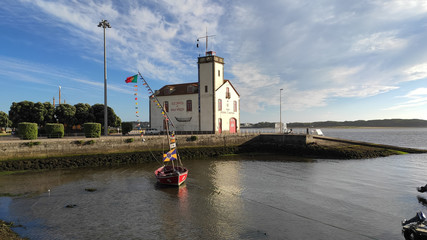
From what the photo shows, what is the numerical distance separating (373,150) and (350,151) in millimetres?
4876

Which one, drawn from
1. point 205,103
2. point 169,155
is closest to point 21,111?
point 205,103

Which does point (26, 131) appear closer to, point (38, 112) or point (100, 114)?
point (38, 112)

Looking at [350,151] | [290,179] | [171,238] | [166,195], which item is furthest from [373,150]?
[171,238]

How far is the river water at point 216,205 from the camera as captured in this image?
12.1 m

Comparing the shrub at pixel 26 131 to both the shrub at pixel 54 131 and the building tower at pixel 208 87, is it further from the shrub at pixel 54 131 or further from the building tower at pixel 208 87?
the building tower at pixel 208 87

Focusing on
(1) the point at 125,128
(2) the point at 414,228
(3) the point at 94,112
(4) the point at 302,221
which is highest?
(3) the point at 94,112

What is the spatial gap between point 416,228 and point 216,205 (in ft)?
32.8

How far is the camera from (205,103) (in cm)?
4541

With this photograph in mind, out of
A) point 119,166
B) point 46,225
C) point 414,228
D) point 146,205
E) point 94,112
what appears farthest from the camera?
point 94,112

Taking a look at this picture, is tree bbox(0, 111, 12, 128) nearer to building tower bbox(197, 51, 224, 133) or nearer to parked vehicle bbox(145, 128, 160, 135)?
parked vehicle bbox(145, 128, 160, 135)

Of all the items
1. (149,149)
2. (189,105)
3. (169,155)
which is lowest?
(149,149)

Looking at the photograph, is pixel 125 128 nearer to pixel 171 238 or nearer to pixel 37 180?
pixel 37 180

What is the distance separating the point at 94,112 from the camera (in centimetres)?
5769

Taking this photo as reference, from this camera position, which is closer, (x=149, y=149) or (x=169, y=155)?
(x=169, y=155)
